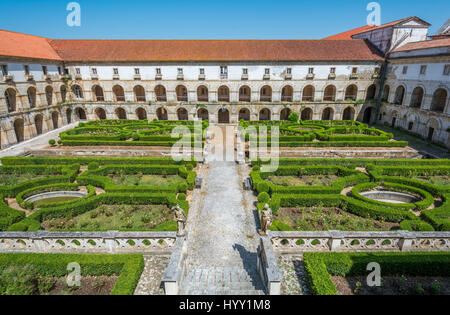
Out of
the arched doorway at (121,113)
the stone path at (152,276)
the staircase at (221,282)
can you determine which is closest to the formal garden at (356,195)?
the staircase at (221,282)

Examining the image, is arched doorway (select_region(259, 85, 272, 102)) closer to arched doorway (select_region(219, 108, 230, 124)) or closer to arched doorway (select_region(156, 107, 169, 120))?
arched doorway (select_region(219, 108, 230, 124))

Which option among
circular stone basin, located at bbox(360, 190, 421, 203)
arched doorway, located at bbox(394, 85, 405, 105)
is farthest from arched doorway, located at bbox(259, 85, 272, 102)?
circular stone basin, located at bbox(360, 190, 421, 203)

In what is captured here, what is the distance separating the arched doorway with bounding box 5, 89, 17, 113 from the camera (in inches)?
1157

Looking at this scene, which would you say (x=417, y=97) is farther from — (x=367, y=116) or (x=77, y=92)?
(x=77, y=92)

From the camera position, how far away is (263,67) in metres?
37.0

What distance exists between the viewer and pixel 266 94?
42000mm

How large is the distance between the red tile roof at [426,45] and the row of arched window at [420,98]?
15.1ft

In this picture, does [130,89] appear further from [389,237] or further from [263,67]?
[389,237]

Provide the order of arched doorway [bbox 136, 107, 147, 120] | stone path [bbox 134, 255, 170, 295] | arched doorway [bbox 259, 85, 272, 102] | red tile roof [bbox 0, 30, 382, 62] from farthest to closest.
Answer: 1. arched doorway [bbox 136, 107, 147, 120]
2. arched doorway [bbox 259, 85, 272, 102]
3. red tile roof [bbox 0, 30, 382, 62]
4. stone path [bbox 134, 255, 170, 295]

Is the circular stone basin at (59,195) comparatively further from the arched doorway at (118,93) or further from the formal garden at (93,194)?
the arched doorway at (118,93)

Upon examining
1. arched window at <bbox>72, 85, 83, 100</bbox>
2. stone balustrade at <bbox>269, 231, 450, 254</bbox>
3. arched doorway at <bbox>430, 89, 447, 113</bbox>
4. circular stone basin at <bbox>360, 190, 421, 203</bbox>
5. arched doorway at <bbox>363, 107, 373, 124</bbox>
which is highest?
arched window at <bbox>72, 85, 83, 100</bbox>

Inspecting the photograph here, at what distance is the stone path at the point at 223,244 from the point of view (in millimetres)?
9547

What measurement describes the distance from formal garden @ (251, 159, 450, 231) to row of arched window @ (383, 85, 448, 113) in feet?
40.9

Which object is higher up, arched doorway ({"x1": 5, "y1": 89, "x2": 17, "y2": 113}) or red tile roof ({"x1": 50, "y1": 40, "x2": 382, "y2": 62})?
red tile roof ({"x1": 50, "y1": 40, "x2": 382, "y2": 62})
